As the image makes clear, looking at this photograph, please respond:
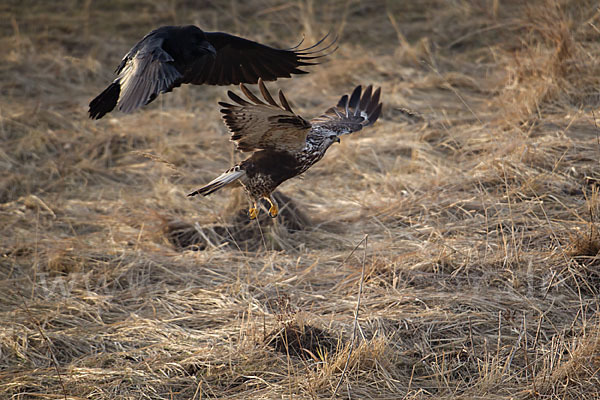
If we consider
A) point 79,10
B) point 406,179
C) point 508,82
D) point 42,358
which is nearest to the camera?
point 42,358

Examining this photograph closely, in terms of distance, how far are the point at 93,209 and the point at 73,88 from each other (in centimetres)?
277

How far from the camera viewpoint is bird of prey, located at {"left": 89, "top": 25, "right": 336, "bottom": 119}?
3.02 metres

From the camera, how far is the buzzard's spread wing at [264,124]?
3234 millimetres

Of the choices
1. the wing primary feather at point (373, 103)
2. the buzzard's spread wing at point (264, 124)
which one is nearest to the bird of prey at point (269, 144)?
the buzzard's spread wing at point (264, 124)

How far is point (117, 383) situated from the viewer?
129 inches

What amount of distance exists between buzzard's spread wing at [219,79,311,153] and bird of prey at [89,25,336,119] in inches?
13.0

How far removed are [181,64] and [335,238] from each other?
1831 mm

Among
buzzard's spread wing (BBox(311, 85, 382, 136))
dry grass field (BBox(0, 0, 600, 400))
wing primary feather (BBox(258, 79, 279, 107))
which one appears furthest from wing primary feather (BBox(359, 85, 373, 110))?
wing primary feather (BBox(258, 79, 279, 107))

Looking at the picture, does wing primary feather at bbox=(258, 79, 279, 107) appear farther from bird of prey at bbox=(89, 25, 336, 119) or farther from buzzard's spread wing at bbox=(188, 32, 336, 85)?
buzzard's spread wing at bbox=(188, 32, 336, 85)

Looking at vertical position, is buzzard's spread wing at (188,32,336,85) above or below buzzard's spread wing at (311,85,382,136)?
above

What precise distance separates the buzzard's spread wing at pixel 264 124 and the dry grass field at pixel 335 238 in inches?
17.7

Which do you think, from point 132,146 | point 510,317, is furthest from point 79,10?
point 510,317

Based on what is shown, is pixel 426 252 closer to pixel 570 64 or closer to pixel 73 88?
pixel 570 64

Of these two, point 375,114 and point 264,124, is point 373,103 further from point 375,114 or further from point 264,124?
point 264,124
